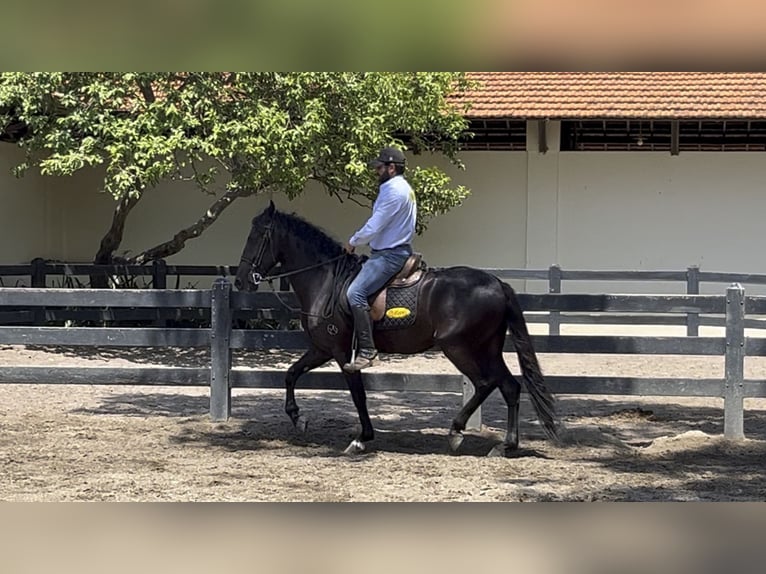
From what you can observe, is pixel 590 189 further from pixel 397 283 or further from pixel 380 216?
pixel 380 216

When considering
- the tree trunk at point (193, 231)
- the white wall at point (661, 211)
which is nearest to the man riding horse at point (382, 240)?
the tree trunk at point (193, 231)

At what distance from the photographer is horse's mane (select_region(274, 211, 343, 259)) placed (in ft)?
27.3

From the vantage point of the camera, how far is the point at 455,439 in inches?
313

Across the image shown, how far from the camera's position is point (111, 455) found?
7.69 meters

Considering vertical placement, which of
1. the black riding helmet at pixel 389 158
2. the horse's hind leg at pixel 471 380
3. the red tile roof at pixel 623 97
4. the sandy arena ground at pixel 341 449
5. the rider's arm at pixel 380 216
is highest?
the red tile roof at pixel 623 97

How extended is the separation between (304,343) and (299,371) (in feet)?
1.24

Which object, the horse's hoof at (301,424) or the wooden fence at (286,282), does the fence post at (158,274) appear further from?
the horse's hoof at (301,424)

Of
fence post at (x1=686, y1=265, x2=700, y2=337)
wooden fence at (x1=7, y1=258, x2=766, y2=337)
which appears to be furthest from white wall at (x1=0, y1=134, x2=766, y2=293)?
fence post at (x1=686, y1=265, x2=700, y2=337)

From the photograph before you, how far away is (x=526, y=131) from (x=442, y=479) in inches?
447

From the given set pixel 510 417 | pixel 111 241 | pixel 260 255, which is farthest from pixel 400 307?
pixel 111 241

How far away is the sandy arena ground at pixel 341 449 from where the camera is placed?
6.62 metres

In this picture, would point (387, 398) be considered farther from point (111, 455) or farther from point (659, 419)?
point (111, 455)
